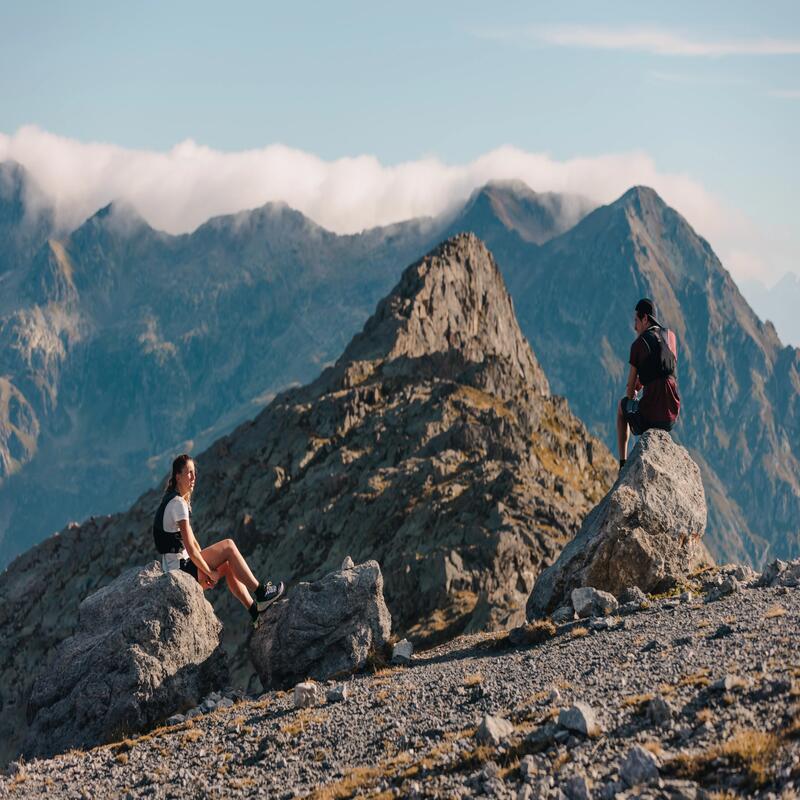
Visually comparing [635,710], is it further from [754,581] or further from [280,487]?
[280,487]

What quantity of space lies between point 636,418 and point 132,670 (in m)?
14.0

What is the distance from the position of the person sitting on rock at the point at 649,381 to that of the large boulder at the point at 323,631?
25.3 feet

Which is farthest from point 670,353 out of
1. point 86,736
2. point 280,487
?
point 280,487

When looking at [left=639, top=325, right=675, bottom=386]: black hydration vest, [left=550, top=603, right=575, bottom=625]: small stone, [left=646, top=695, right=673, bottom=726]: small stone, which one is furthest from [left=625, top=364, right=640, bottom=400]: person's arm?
[left=646, top=695, right=673, bottom=726]: small stone

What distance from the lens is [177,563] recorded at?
2364 centimetres

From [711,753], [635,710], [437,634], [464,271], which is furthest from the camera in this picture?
[464,271]

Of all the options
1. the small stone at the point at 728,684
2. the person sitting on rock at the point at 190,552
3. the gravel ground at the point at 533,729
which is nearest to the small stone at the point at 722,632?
the gravel ground at the point at 533,729

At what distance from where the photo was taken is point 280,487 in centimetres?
9550

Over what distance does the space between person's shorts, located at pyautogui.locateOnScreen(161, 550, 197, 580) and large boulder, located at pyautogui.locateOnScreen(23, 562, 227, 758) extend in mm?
255

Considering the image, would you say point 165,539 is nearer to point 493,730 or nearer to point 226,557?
point 226,557

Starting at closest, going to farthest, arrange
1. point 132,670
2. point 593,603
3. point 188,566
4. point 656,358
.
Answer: point 132,670, point 593,603, point 188,566, point 656,358

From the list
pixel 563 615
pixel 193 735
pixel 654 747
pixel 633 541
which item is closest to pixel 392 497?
pixel 633 541

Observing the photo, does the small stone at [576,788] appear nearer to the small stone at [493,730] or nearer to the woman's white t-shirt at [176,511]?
the small stone at [493,730]

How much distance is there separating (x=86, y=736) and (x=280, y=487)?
74.1m
